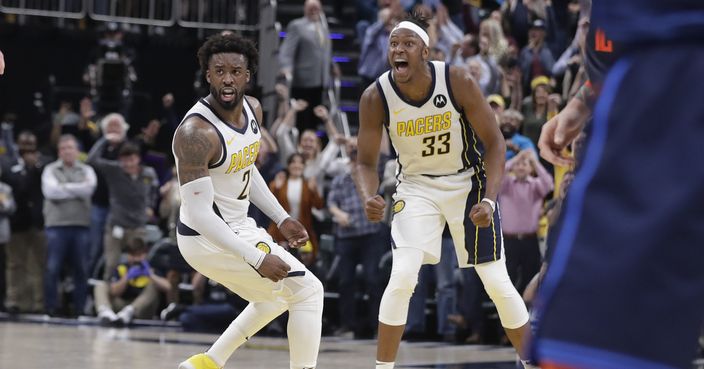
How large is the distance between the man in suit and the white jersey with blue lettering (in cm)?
907

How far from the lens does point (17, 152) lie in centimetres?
1582

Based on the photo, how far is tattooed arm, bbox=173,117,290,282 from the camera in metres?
5.94

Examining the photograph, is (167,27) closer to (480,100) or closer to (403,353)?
(403,353)

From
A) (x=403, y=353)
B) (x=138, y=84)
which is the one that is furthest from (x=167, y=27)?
(x=403, y=353)

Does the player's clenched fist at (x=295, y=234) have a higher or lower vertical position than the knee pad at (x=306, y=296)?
higher

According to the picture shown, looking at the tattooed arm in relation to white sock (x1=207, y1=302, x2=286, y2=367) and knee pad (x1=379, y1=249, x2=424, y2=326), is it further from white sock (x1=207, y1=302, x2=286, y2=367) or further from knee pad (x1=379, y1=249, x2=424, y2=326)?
knee pad (x1=379, y1=249, x2=424, y2=326)

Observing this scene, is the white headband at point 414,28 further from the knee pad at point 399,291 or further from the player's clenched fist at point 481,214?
the knee pad at point 399,291

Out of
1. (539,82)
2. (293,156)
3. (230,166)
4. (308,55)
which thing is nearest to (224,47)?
(230,166)

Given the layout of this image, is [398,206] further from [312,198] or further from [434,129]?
[312,198]

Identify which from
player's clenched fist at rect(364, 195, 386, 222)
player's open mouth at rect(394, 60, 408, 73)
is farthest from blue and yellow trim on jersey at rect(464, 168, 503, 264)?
player's open mouth at rect(394, 60, 408, 73)

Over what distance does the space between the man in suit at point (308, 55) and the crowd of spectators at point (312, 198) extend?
0.06 feet

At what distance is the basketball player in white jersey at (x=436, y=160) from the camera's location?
22.1 ft

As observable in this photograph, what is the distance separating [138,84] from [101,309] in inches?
302

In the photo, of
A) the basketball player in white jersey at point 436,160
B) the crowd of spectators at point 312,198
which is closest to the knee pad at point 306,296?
the basketball player in white jersey at point 436,160
